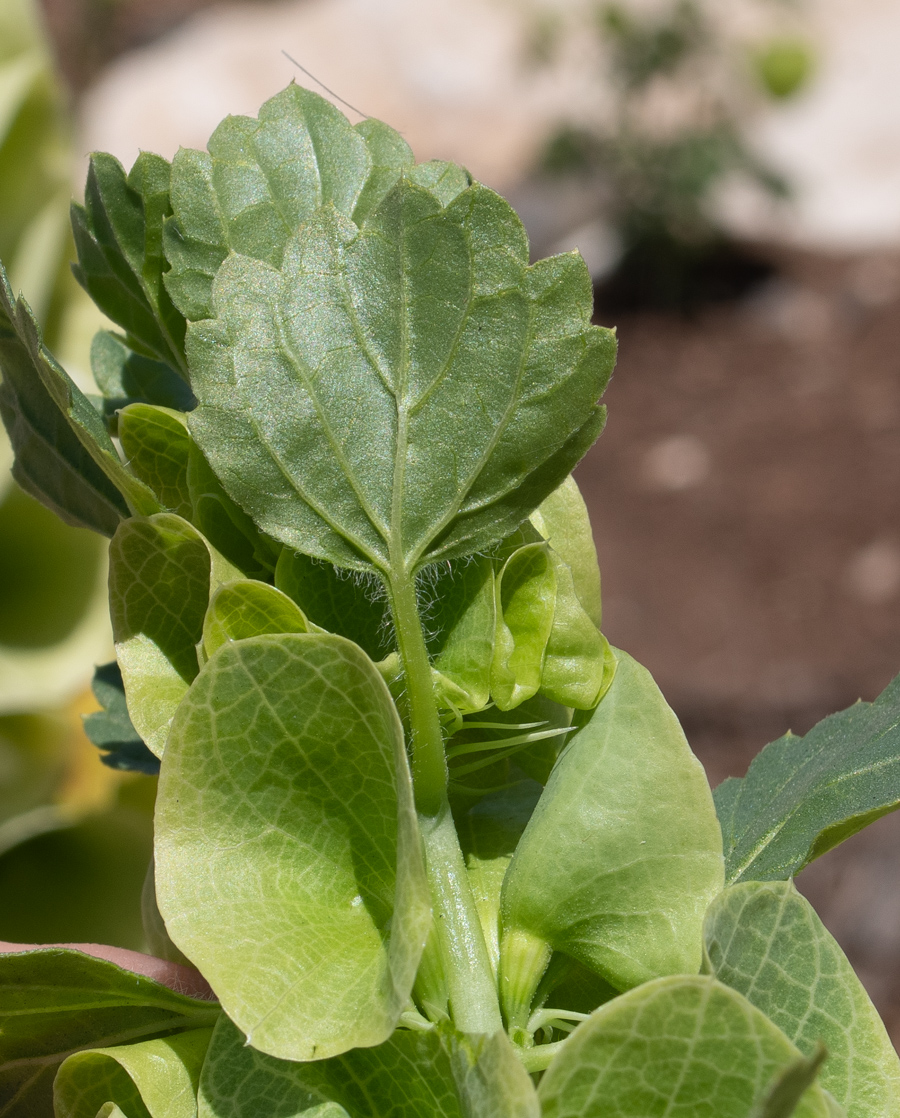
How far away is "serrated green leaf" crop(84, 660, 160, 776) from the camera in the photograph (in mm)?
385

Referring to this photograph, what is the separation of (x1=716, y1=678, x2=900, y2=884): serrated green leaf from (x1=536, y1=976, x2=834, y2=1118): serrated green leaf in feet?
0.20

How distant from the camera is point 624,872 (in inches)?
10.0

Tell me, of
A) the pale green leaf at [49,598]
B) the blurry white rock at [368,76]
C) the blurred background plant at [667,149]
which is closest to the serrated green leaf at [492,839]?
the pale green leaf at [49,598]

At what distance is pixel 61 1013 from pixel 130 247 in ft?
0.61

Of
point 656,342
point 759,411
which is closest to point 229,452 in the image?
point 759,411

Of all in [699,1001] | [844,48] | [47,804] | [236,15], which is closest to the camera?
[699,1001]

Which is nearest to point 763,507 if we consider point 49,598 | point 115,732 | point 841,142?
point 49,598

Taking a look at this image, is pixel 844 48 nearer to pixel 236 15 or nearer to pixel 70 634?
pixel 236 15

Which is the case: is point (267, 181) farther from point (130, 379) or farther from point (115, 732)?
point (115, 732)

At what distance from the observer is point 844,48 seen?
5355 mm

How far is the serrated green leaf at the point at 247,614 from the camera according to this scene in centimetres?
24

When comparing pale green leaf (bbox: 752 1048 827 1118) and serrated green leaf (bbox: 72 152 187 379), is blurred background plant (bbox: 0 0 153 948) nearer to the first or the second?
serrated green leaf (bbox: 72 152 187 379)

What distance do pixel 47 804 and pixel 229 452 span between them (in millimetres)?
634

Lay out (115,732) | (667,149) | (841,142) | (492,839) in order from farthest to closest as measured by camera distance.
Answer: (841,142) < (667,149) < (115,732) < (492,839)
